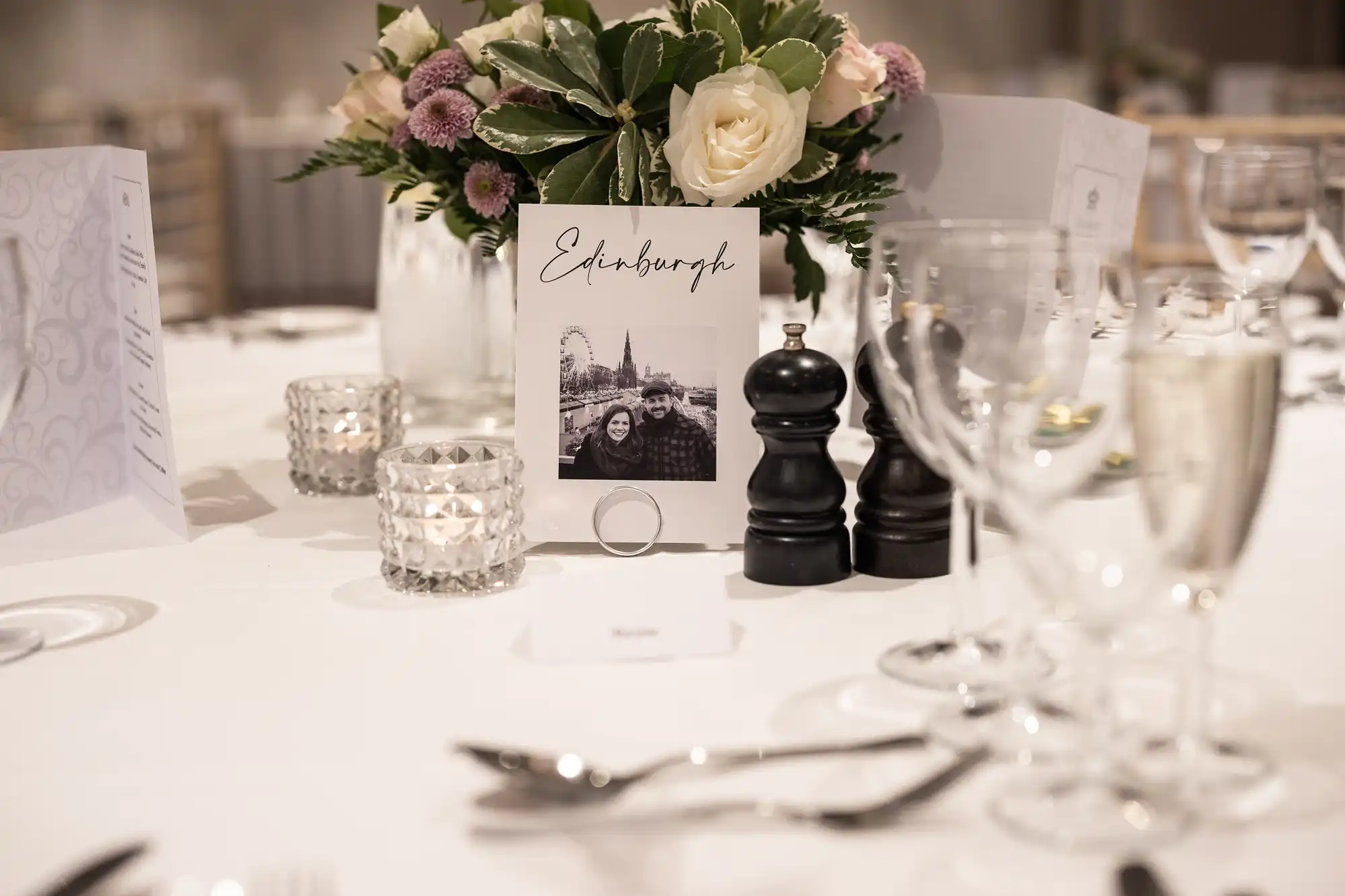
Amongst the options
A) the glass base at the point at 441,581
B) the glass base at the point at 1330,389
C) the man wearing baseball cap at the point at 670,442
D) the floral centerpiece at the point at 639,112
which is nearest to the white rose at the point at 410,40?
the floral centerpiece at the point at 639,112

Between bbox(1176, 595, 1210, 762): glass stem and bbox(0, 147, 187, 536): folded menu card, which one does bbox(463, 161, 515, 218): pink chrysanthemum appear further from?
bbox(1176, 595, 1210, 762): glass stem

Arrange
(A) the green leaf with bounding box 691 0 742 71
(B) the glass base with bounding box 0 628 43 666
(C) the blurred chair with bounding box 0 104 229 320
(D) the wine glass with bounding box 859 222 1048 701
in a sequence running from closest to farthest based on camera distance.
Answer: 1. (D) the wine glass with bounding box 859 222 1048 701
2. (B) the glass base with bounding box 0 628 43 666
3. (A) the green leaf with bounding box 691 0 742 71
4. (C) the blurred chair with bounding box 0 104 229 320

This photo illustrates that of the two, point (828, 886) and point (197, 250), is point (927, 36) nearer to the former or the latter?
point (197, 250)

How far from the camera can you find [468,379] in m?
1.38

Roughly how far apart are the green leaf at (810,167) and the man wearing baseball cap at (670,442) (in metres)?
0.18

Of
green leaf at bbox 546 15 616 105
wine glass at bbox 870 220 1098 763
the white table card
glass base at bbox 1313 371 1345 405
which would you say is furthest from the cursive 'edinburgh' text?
glass base at bbox 1313 371 1345 405

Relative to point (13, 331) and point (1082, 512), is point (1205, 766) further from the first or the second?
point (13, 331)

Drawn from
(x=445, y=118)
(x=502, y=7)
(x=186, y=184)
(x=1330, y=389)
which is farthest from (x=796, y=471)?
(x=186, y=184)

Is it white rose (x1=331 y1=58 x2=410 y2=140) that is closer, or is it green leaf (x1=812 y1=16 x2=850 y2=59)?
green leaf (x1=812 y1=16 x2=850 y2=59)

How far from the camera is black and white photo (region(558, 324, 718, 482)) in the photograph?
97 centimetres

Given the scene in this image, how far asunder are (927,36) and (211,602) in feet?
23.2

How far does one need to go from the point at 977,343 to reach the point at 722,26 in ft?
1.37

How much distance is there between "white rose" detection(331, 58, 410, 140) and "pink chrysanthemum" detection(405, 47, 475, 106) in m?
0.03

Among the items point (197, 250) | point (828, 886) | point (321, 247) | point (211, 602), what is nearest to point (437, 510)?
point (211, 602)
